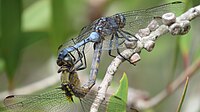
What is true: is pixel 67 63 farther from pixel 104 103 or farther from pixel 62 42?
pixel 62 42

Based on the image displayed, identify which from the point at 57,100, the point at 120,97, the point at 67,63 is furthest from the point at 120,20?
the point at 120,97

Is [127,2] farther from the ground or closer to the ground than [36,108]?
farther from the ground

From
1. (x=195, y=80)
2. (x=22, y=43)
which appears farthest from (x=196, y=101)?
(x=22, y=43)

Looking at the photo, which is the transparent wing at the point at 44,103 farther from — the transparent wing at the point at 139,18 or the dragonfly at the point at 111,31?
the transparent wing at the point at 139,18

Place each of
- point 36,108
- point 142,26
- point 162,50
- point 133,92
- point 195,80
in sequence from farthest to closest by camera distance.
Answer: point 162,50 < point 195,80 < point 133,92 < point 142,26 < point 36,108

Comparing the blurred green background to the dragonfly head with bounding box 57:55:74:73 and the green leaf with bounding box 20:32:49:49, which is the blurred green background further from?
the dragonfly head with bounding box 57:55:74:73

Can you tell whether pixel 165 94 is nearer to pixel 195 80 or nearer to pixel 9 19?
pixel 195 80

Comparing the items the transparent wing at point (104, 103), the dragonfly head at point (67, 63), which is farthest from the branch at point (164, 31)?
the dragonfly head at point (67, 63)
